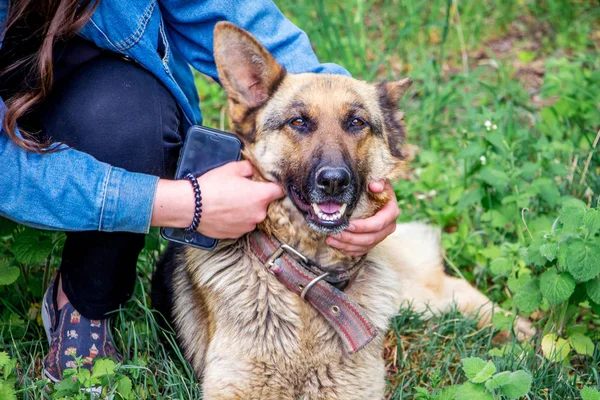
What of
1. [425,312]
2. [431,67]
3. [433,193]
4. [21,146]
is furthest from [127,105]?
[431,67]

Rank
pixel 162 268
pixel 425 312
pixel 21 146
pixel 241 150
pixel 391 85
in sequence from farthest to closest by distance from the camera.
→ 1. pixel 425 312
2. pixel 162 268
3. pixel 391 85
4. pixel 241 150
5. pixel 21 146

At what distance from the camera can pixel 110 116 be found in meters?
2.20

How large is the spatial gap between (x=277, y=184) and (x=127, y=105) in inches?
23.0

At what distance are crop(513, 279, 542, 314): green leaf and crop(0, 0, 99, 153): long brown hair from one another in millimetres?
1782

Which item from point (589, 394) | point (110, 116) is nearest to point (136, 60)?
point (110, 116)

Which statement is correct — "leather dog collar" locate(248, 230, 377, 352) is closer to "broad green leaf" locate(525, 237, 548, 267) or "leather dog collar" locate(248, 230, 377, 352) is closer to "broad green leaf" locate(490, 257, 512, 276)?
"broad green leaf" locate(525, 237, 548, 267)

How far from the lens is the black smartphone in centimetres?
223

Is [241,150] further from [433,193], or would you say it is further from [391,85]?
[433,193]

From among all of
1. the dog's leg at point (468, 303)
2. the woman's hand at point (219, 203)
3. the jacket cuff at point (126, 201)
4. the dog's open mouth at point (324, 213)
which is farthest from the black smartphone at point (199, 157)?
the dog's leg at point (468, 303)

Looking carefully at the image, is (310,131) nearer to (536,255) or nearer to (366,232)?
(366,232)

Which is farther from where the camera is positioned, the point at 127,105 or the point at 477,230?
the point at 477,230

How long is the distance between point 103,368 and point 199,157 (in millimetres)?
771

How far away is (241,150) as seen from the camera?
2.33 metres

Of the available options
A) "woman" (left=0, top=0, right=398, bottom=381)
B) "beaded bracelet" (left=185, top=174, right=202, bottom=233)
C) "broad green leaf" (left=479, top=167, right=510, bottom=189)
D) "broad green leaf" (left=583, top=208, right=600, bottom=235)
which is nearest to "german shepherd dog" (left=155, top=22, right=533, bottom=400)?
"woman" (left=0, top=0, right=398, bottom=381)
